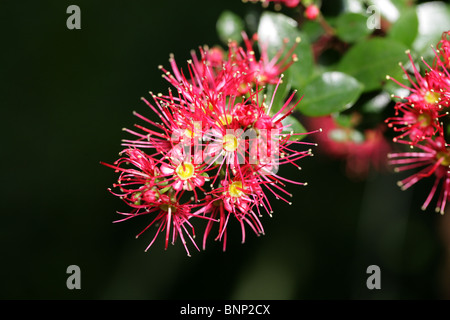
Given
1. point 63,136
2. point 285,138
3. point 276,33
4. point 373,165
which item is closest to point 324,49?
point 276,33

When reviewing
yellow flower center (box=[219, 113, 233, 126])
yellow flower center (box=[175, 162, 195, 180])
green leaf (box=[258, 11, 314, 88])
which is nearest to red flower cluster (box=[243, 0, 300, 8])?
green leaf (box=[258, 11, 314, 88])

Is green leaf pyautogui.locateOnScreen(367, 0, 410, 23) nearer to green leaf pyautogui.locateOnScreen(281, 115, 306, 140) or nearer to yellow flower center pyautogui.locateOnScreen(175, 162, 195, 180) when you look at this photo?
green leaf pyautogui.locateOnScreen(281, 115, 306, 140)

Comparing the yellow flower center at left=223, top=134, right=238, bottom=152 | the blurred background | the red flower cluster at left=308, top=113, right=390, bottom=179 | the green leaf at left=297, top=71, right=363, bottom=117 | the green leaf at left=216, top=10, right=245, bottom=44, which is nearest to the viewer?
the yellow flower center at left=223, top=134, right=238, bottom=152

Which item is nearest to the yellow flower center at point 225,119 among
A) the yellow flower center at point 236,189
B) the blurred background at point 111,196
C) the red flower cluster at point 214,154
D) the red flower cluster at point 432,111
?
the red flower cluster at point 214,154

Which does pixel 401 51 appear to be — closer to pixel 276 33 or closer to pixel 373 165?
pixel 276 33

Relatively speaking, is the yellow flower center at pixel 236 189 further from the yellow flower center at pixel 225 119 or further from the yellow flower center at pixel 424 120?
the yellow flower center at pixel 424 120

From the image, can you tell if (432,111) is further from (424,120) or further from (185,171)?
(185,171)
